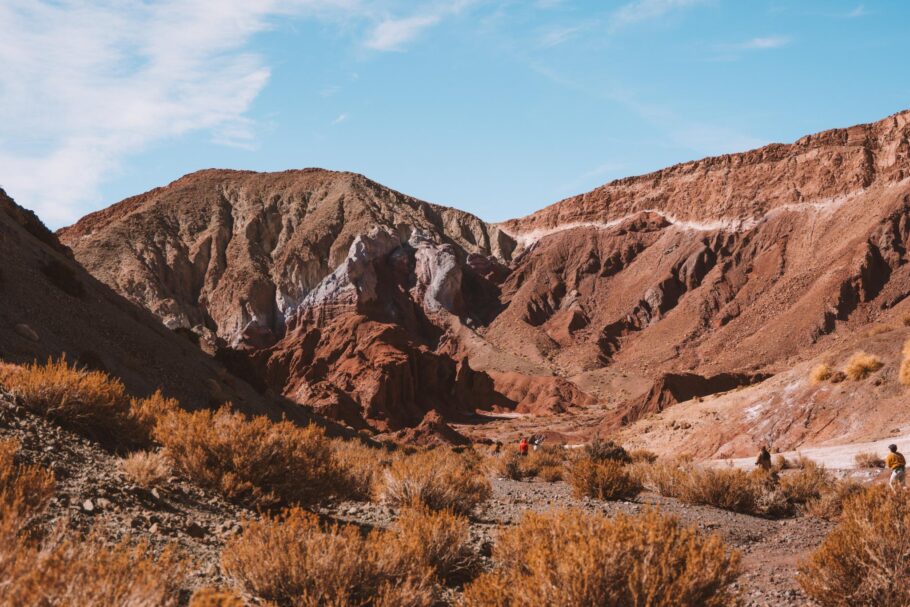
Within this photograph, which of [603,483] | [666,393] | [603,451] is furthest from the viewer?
[666,393]

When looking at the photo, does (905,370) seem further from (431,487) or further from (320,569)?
(320,569)

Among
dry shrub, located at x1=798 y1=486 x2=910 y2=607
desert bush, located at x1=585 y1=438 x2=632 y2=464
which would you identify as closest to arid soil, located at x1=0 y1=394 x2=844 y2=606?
dry shrub, located at x1=798 y1=486 x2=910 y2=607

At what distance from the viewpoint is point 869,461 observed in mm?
17547

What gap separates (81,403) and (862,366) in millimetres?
26974

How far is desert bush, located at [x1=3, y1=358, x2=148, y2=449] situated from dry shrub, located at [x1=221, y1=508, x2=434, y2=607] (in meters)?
4.75

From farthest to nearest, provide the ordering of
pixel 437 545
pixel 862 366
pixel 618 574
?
pixel 862 366 < pixel 437 545 < pixel 618 574

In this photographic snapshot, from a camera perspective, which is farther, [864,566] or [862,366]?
[862,366]

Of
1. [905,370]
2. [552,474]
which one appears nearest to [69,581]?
[552,474]

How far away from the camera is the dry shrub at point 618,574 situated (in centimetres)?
432

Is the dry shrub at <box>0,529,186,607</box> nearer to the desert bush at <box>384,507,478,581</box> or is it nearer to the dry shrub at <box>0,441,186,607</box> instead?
the dry shrub at <box>0,441,186,607</box>

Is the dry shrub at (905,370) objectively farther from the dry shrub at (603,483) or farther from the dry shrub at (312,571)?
the dry shrub at (312,571)

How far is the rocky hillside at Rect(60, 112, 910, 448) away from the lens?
6412 cm

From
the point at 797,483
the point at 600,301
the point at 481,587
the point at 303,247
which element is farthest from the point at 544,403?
the point at 481,587

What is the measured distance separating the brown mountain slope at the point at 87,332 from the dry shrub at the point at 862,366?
919 inches
